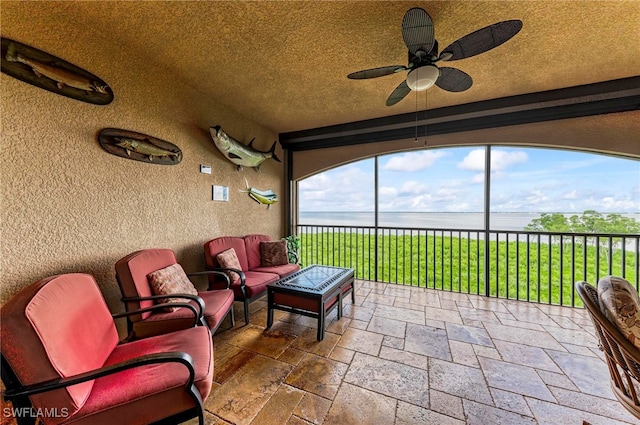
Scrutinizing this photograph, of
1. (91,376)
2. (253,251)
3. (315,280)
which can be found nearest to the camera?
(91,376)

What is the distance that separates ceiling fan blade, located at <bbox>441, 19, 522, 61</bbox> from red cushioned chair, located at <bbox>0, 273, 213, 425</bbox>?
8.68ft

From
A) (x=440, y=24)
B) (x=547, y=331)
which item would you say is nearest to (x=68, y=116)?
(x=440, y=24)

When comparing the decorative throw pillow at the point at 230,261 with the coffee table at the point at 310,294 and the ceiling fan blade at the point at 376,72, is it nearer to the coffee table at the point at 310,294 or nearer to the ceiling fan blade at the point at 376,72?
the coffee table at the point at 310,294

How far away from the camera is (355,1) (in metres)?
1.69

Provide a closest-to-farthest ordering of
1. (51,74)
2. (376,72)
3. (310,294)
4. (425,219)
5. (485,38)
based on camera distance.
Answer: (485,38) → (51,74) → (376,72) → (310,294) → (425,219)

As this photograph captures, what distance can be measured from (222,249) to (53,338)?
195 cm

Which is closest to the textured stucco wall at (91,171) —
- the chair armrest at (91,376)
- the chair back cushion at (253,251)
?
the chair back cushion at (253,251)

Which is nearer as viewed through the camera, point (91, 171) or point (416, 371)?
point (416, 371)

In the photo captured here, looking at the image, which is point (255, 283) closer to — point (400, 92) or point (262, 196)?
point (262, 196)

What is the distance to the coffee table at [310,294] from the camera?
7.48ft

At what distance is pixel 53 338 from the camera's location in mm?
1093

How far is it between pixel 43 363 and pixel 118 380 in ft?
1.08

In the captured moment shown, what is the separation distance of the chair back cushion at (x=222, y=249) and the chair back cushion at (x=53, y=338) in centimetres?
143

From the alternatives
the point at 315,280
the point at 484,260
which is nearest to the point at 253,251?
the point at 315,280
